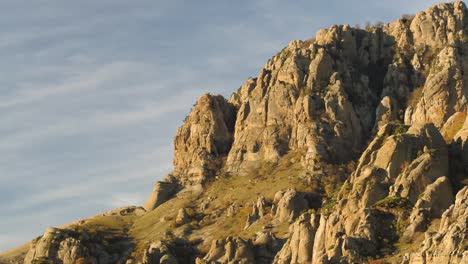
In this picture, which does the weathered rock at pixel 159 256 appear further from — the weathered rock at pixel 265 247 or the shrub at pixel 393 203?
the shrub at pixel 393 203

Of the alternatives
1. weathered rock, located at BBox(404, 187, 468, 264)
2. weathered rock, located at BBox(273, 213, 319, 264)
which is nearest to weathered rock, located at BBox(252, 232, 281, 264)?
weathered rock, located at BBox(273, 213, 319, 264)

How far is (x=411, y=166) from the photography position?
545 ft

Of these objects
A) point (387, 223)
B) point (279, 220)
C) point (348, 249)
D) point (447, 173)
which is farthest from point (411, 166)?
point (279, 220)

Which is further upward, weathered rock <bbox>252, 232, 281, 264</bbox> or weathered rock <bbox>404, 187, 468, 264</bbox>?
weathered rock <bbox>252, 232, 281, 264</bbox>

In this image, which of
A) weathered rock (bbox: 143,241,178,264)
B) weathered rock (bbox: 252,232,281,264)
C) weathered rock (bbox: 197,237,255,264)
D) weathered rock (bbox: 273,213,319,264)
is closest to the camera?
weathered rock (bbox: 273,213,319,264)

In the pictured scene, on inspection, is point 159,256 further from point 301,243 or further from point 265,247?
point 301,243

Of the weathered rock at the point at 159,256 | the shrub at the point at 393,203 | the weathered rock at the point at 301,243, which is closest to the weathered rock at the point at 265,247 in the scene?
the weathered rock at the point at 301,243

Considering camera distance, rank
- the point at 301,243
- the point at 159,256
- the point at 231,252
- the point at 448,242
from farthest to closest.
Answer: the point at 159,256, the point at 231,252, the point at 301,243, the point at 448,242

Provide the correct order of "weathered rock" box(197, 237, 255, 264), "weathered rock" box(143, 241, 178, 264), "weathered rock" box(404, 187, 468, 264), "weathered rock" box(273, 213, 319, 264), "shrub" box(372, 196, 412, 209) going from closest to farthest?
"weathered rock" box(404, 187, 468, 264)
"shrub" box(372, 196, 412, 209)
"weathered rock" box(273, 213, 319, 264)
"weathered rock" box(197, 237, 255, 264)
"weathered rock" box(143, 241, 178, 264)

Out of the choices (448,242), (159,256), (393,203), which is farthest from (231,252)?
(448,242)

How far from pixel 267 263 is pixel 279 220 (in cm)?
1959

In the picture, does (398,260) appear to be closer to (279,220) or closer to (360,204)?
(360,204)

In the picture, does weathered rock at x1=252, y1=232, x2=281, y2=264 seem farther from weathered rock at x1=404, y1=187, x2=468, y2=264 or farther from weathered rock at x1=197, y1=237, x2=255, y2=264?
weathered rock at x1=404, y1=187, x2=468, y2=264

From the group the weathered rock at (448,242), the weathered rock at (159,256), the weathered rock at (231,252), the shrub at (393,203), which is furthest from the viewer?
the weathered rock at (159,256)
